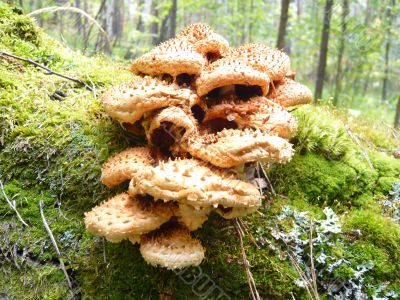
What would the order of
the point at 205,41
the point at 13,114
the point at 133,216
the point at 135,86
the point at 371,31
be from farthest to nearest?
the point at 371,31, the point at 13,114, the point at 205,41, the point at 135,86, the point at 133,216

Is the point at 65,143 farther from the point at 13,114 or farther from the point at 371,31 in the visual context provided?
the point at 371,31

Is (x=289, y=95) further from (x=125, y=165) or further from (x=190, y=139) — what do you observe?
(x=125, y=165)

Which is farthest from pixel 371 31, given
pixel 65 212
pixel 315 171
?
pixel 65 212

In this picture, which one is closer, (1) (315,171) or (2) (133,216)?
(2) (133,216)

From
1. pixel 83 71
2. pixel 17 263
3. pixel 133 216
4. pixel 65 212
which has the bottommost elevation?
pixel 17 263

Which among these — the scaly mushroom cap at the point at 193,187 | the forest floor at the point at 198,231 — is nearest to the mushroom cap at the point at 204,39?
the forest floor at the point at 198,231

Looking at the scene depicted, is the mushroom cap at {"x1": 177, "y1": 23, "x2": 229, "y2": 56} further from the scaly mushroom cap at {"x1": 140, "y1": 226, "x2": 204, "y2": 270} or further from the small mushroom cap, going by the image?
the scaly mushroom cap at {"x1": 140, "y1": 226, "x2": 204, "y2": 270}

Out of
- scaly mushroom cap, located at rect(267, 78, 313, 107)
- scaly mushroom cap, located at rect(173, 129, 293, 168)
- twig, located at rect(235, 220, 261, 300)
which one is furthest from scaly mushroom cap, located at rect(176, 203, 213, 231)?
scaly mushroom cap, located at rect(267, 78, 313, 107)
